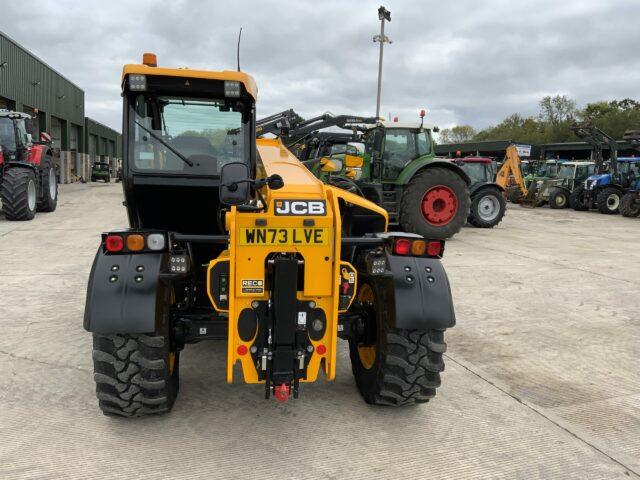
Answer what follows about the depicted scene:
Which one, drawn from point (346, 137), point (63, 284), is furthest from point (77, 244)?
point (346, 137)

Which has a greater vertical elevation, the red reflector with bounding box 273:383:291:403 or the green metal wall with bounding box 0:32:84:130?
the green metal wall with bounding box 0:32:84:130

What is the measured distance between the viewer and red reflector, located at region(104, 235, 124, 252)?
2.89 m

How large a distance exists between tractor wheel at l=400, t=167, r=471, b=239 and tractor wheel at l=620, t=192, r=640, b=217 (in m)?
11.1

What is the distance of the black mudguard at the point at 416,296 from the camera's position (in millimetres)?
2910

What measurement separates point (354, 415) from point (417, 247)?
111cm

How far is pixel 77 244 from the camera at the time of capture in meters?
8.94

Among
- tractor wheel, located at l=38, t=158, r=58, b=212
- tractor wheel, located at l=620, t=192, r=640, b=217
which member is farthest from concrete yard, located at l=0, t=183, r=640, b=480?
tractor wheel, located at l=620, t=192, r=640, b=217

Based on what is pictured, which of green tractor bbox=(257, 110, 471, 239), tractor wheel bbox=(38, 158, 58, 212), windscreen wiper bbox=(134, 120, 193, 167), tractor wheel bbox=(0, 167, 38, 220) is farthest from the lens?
tractor wheel bbox=(38, 158, 58, 212)

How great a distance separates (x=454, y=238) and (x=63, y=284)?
798 cm

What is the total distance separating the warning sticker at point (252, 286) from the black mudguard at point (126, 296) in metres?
0.52

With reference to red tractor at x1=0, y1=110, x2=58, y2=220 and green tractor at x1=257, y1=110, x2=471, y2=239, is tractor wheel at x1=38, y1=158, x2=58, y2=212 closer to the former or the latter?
red tractor at x1=0, y1=110, x2=58, y2=220

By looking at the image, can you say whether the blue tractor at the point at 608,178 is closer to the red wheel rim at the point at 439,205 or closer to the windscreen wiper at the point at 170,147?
the red wheel rim at the point at 439,205

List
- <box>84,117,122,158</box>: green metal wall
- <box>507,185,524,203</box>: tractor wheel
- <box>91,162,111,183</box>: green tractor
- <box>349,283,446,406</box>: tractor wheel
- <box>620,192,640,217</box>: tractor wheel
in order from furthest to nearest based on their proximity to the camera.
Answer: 1. <box>84,117,122,158</box>: green metal wall
2. <box>91,162,111,183</box>: green tractor
3. <box>507,185,524,203</box>: tractor wheel
4. <box>620,192,640,217</box>: tractor wheel
5. <box>349,283,446,406</box>: tractor wheel

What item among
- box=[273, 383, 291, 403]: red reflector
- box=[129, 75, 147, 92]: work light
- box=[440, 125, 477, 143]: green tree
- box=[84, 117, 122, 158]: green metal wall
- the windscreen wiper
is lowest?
box=[273, 383, 291, 403]: red reflector
